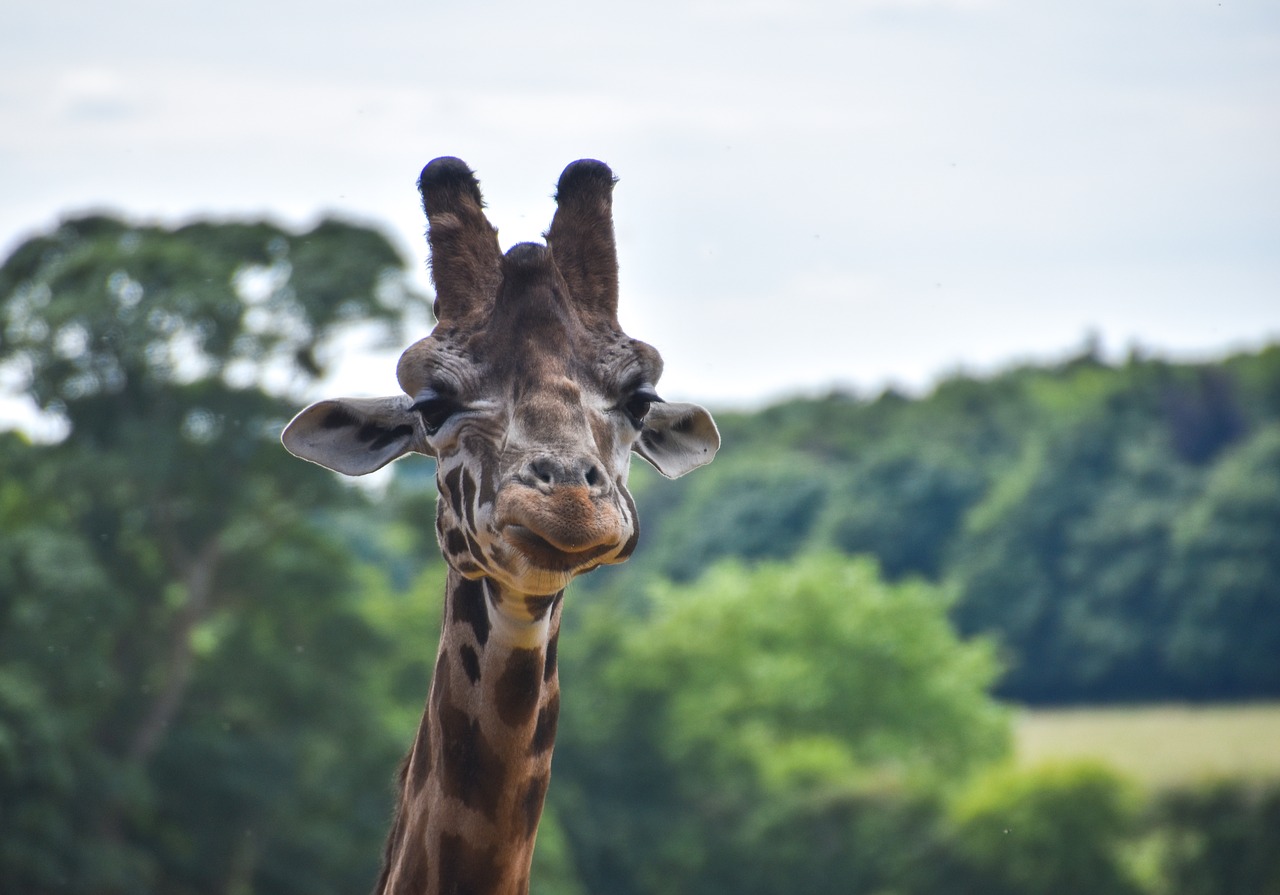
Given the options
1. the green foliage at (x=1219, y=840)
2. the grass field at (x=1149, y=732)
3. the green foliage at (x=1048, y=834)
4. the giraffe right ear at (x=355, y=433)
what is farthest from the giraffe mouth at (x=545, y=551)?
the grass field at (x=1149, y=732)

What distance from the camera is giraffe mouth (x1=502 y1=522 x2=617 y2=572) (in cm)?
478

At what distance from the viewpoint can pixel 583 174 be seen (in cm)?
612

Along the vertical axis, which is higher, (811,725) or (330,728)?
(811,725)

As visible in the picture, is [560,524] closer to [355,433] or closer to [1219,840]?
[355,433]

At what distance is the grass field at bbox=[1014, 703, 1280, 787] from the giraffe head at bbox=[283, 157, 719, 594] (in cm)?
4296

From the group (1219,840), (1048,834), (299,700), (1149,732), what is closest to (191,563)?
(299,700)

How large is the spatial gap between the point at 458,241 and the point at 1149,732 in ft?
220

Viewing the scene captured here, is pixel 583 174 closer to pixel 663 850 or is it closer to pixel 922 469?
pixel 663 850

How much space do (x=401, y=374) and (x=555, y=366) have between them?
1.79 ft

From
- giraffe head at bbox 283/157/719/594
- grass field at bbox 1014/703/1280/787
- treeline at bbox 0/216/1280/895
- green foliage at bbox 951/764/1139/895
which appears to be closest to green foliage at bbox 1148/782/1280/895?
treeline at bbox 0/216/1280/895

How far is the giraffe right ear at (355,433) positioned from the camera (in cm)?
582

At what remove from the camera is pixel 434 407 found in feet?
18.0

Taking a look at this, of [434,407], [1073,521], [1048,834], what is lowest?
[434,407]

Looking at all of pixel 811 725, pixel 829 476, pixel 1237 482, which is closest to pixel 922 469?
pixel 829 476
